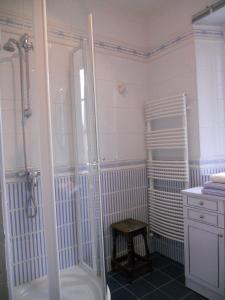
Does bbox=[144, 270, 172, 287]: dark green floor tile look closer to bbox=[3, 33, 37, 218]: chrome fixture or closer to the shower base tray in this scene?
the shower base tray

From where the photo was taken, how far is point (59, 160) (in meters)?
1.44

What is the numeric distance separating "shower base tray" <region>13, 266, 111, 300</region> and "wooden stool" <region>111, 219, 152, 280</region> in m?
0.56

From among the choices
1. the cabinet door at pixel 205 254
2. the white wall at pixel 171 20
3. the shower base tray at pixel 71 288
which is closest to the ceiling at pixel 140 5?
the white wall at pixel 171 20

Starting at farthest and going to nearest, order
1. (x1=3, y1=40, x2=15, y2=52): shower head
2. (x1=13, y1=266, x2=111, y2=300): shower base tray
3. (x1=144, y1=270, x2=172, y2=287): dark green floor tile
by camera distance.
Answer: (x1=144, y1=270, x2=172, y2=287): dark green floor tile, (x1=3, y1=40, x2=15, y2=52): shower head, (x1=13, y1=266, x2=111, y2=300): shower base tray

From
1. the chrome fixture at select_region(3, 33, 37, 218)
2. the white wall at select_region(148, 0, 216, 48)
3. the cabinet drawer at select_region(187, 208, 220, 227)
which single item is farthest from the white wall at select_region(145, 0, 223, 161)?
the chrome fixture at select_region(3, 33, 37, 218)

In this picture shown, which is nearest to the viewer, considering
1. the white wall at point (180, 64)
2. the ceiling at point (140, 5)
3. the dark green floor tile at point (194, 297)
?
the dark green floor tile at point (194, 297)

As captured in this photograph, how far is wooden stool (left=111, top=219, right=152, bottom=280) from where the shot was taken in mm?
2145

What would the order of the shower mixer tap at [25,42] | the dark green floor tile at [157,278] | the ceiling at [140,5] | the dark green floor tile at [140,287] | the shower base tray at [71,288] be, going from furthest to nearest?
the ceiling at [140,5] → the dark green floor tile at [157,278] → the dark green floor tile at [140,287] → the shower mixer tap at [25,42] → the shower base tray at [71,288]

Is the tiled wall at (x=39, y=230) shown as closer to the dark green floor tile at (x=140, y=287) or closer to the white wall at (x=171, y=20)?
the dark green floor tile at (x=140, y=287)

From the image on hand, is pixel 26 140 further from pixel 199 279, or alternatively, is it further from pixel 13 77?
pixel 199 279

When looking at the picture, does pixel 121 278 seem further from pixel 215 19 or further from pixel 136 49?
pixel 215 19

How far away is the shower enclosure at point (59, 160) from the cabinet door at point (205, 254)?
77 centimetres

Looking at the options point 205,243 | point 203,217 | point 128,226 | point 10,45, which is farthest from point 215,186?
point 10,45

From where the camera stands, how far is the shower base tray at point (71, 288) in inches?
56.4
